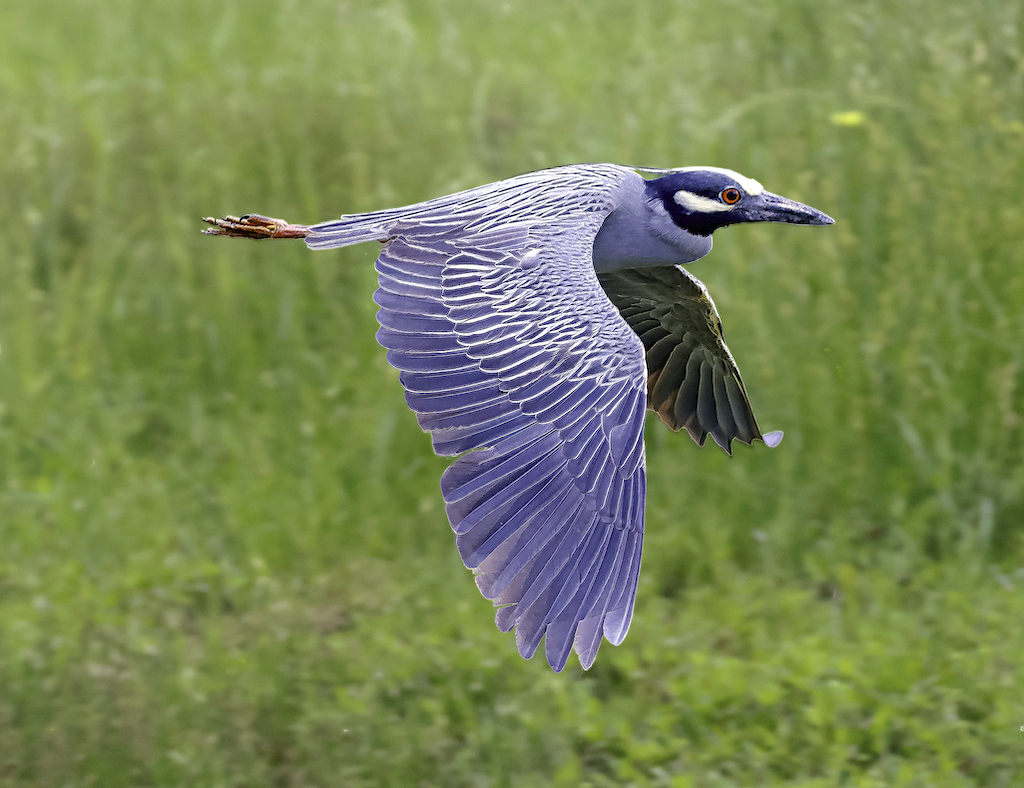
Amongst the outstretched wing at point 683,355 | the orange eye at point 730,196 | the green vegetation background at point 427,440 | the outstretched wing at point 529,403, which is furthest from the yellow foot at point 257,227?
the green vegetation background at point 427,440

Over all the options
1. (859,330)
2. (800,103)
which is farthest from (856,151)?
(859,330)

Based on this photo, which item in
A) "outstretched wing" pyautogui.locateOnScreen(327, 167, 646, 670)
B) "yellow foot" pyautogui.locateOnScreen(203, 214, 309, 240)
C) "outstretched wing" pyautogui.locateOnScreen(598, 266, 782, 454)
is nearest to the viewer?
"outstretched wing" pyautogui.locateOnScreen(327, 167, 646, 670)

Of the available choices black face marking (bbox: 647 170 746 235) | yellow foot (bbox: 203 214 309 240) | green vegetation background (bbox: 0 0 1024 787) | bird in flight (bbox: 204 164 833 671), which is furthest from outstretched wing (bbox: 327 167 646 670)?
green vegetation background (bbox: 0 0 1024 787)

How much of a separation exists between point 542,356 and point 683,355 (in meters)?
1.01

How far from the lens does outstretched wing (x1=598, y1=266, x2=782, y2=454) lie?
415 cm

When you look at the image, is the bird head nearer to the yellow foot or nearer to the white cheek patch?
the white cheek patch

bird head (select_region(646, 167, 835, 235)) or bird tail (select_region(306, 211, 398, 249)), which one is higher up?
bird head (select_region(646, 167, 835, 235))

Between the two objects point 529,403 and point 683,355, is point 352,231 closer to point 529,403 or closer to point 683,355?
point 529,403

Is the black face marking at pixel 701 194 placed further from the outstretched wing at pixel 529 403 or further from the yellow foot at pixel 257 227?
the yellow foot at pixel 257 227

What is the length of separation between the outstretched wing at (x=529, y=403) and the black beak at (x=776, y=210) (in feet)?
1.67

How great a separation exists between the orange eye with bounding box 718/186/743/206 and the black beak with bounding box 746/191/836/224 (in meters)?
0.04

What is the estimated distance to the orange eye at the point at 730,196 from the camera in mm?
3893

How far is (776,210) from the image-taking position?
3.88 metres

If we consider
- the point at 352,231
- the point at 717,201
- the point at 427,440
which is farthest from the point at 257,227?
the point at 427,440
